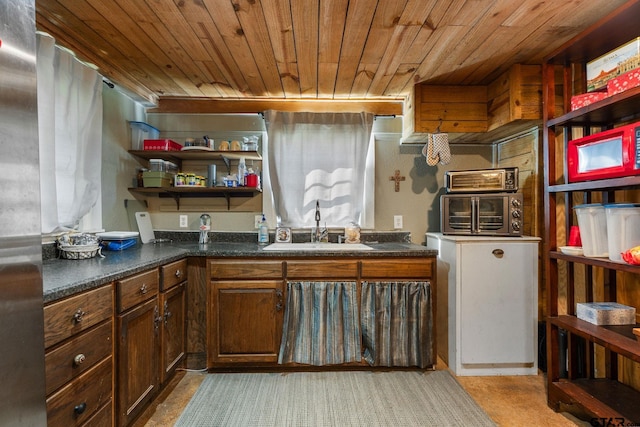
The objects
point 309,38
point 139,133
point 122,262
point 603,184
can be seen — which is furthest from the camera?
point 139,133

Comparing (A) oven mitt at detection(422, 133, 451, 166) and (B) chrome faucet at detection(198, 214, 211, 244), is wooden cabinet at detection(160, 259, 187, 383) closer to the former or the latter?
(B) chrome faucet at detection(198, 214, 211, 244)

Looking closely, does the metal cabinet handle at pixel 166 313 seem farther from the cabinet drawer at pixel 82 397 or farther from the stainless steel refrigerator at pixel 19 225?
the stainless steel refrigerator at pixel 19 225

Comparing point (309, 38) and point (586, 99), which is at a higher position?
point (309, 38)

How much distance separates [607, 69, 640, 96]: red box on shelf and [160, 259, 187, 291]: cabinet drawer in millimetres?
2545

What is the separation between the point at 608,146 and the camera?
1473 mm

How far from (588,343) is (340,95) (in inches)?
96.2

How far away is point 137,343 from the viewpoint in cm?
159

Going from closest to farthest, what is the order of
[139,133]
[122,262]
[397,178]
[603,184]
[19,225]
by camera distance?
[19,225] < [603,184] < [122,262] < [139,133] < [397,178]

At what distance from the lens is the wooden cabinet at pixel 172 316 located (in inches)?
72.9

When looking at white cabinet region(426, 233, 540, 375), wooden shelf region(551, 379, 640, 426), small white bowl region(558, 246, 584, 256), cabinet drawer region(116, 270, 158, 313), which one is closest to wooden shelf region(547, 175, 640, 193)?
small white bowl region(558, 246, 584, 256)

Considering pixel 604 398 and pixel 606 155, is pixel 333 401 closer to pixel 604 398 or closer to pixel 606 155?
pixel 604 398

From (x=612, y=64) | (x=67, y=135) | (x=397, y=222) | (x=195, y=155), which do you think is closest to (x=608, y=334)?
(x=612, y=64)

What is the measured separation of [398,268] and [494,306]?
0.73 meters

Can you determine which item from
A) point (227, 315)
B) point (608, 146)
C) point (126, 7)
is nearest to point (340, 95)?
point (126, 7)
